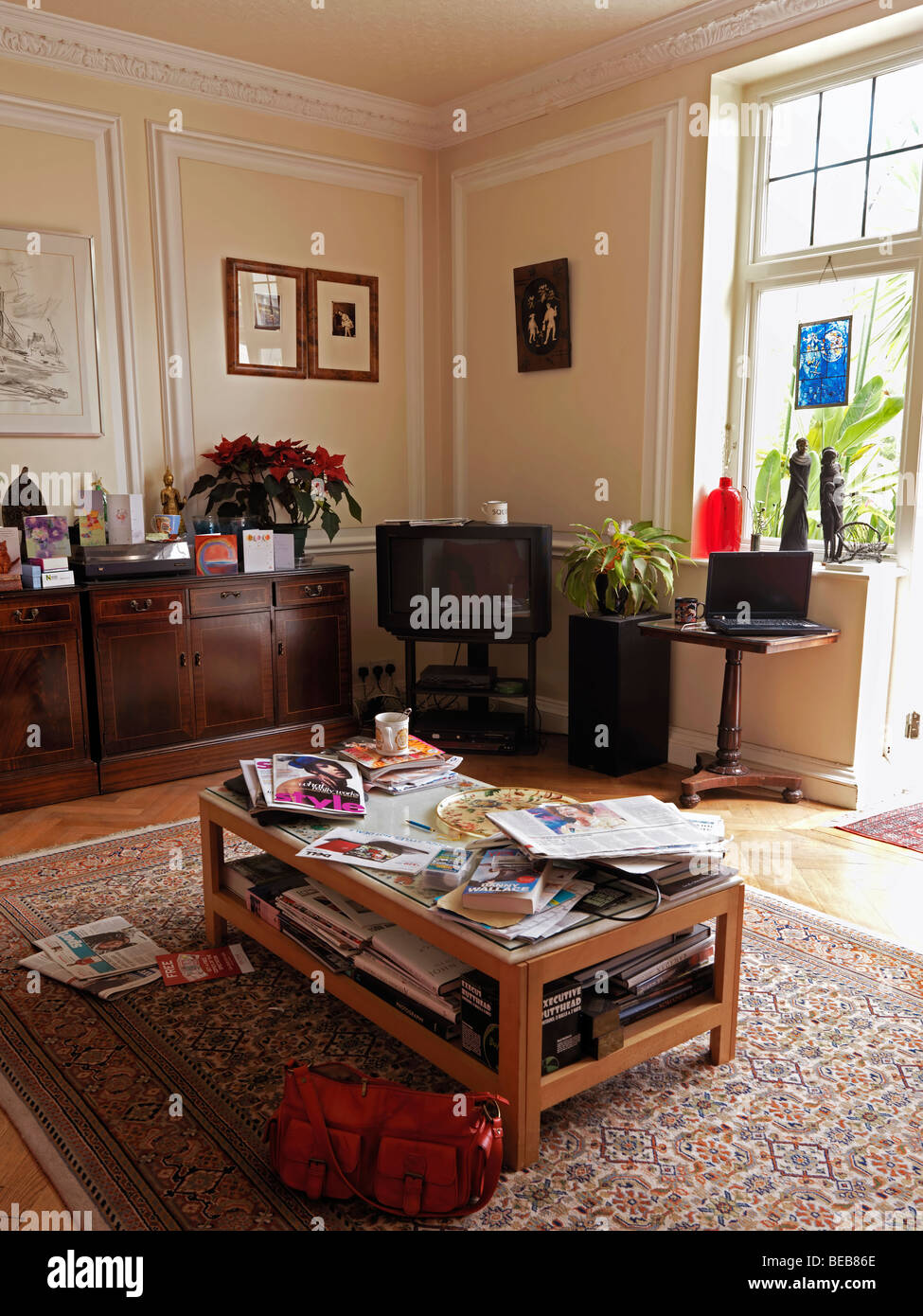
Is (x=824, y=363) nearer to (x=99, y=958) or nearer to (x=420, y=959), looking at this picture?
(x=420, y=959)

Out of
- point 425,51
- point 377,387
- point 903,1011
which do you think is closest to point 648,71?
point 425,51

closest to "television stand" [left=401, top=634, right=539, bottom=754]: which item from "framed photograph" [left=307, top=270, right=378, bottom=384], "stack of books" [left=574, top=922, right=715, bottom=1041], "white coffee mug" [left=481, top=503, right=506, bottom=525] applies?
"white coffee mug" [left=481, top=503, right=506, bottom=525]

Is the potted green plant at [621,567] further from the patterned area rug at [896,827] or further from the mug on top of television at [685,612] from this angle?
the patterned area rug at [896,827]

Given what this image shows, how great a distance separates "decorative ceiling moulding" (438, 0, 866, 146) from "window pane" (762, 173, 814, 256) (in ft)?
1.77

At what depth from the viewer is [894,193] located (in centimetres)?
370

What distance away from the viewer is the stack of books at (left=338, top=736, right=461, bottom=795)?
2.59 m

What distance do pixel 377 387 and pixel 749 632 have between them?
8.08 feet

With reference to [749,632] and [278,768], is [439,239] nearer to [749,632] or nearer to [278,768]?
[749,632]

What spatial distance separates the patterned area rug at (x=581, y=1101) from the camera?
175cm

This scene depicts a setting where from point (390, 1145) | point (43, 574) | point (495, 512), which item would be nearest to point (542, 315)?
point (495, 512)

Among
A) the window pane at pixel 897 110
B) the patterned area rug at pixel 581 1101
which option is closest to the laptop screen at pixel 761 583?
the patterned area rug at pixel 581 1101

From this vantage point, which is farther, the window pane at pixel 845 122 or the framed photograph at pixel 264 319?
the framed photograph at pixel 264 319

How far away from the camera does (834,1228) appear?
5.54 ft

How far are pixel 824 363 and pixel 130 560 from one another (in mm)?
2823
